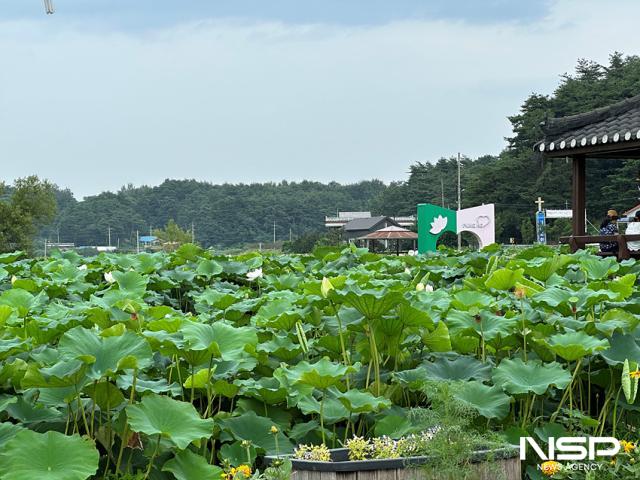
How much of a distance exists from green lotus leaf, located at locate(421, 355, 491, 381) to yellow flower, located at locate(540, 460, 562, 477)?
34cm

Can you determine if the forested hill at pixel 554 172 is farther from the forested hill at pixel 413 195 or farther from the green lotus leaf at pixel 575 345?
the green lotus leaf at pixel 575 345

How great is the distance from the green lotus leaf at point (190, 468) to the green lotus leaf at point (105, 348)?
0.86ft

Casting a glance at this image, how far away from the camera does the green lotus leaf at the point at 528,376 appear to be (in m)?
2.64

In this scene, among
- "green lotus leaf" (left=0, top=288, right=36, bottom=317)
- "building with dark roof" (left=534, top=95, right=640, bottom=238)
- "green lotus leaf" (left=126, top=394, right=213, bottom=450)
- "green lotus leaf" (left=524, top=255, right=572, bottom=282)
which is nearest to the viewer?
"green lotus leaf" (left=126, top=394, right=213, bottom=450)

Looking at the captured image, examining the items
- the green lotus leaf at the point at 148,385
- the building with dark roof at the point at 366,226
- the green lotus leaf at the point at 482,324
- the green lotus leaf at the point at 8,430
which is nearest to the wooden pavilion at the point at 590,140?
the green lotus leaf at the point at 482,324

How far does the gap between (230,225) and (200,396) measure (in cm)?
9486

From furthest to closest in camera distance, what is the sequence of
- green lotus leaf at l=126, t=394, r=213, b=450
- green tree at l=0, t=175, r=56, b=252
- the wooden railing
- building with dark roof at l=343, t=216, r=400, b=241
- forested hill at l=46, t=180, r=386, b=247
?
forested hill at l=46, t=180, r=386, b=247, building with dark roof at l=343, t=216, r=400, b=241, green tree at l=0, t=175, r=56, b=252, the wooden railing, green lotus leaf at l=126, t=394, r=213, b=450

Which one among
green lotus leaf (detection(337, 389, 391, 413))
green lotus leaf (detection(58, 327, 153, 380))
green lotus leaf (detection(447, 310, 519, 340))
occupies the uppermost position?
green lotus leaf (detection(58, 327, 153, 380))

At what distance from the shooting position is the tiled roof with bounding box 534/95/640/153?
10.6 metres

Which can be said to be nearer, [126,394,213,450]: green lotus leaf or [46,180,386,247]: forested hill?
[126,394,213,450]: green lotus leaf

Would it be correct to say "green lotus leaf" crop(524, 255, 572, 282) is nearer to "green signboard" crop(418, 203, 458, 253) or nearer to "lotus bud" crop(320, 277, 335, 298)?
"lotus bud" crop(320, 277, 335, 298)

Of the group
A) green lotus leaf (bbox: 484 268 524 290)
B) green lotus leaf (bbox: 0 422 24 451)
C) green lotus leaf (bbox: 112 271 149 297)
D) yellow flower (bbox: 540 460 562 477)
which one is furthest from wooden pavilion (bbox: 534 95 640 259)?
green lotus leaf (bbox: 0 422 24 451)

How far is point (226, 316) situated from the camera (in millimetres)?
3686

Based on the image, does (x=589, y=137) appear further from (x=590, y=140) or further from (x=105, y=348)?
(x=105, y=348)
